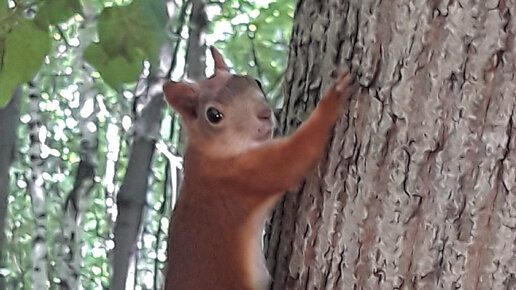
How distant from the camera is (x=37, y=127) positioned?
2.43m

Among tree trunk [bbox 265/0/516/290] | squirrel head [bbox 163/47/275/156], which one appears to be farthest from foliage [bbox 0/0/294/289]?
tree trunk [bbox 265/0/516/290]

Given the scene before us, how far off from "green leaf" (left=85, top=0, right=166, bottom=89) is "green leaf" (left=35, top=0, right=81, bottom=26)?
69 millimetres

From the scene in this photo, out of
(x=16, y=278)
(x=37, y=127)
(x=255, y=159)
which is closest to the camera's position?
(x=255, y=159)

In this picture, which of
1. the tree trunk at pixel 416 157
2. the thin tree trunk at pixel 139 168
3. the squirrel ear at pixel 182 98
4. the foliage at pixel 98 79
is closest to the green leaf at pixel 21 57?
the foliage at pixel 98 79

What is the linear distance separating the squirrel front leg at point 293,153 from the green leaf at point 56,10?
0.27 meters

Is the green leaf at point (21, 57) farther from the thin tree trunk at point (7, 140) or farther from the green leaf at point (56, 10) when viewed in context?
the thin tree trunk at point (7, 140)

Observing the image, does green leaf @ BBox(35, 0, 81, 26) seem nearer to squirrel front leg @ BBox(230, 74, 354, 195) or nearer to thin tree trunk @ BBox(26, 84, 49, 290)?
squirrel front leg @ BBox(230, 74, 354, 195)

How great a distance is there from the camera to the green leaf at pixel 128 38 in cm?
100

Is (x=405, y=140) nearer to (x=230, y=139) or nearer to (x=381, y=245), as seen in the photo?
(x=381, y=245)

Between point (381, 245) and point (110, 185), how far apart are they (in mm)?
1711

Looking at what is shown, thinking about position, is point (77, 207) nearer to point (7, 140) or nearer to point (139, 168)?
point (7, 140)

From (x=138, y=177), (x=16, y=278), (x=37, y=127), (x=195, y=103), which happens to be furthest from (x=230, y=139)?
(x=16, y=278)

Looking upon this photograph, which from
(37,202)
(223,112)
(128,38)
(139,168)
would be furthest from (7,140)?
(128,38)

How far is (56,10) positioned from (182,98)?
7.9 inches
